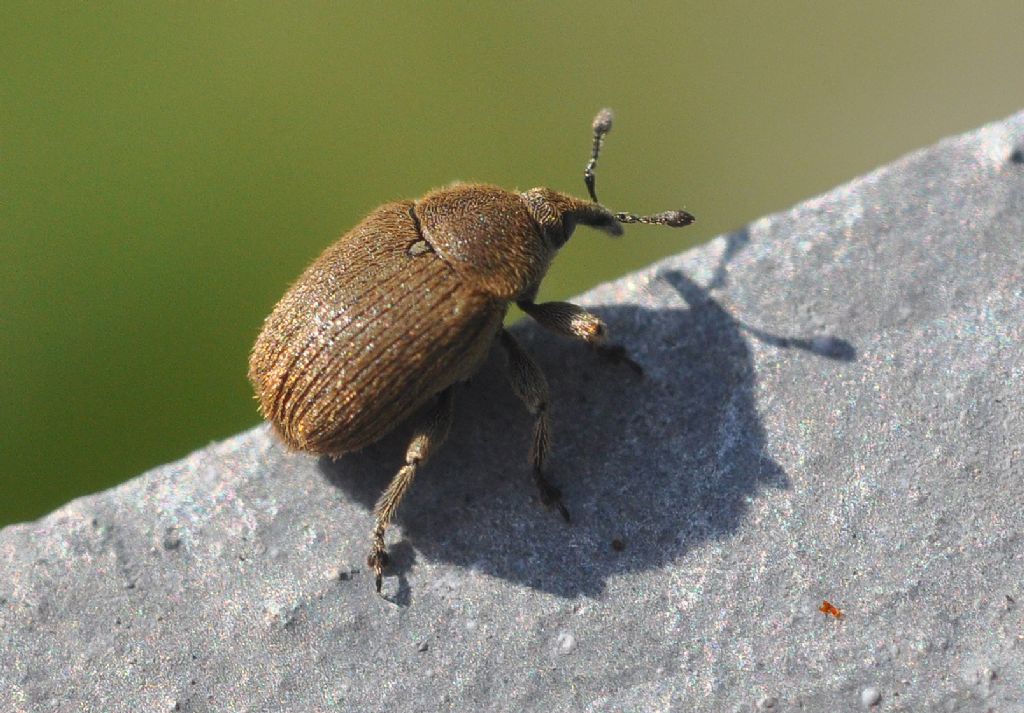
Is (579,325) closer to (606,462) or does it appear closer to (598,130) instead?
(606,462)

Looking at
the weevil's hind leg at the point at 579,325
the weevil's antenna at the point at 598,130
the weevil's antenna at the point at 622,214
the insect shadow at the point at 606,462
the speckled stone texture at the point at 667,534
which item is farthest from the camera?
the weevil's antenna at the point at 598,130

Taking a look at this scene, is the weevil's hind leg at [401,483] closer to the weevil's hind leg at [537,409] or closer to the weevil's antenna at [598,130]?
the weevil's hind leg at [537,409]

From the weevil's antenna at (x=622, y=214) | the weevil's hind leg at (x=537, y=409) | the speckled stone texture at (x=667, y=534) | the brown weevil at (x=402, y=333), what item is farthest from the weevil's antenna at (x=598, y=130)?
the weevil's hind leg at (x=537, y=409)

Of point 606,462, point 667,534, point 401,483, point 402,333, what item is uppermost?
point 402,333

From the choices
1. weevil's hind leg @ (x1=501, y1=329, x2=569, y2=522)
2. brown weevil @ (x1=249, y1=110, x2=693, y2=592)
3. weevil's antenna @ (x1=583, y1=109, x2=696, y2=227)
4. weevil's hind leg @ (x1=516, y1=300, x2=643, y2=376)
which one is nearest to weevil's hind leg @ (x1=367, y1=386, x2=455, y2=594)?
brown weevil @ (x1=249, y1=110, x2=693, y2=592)

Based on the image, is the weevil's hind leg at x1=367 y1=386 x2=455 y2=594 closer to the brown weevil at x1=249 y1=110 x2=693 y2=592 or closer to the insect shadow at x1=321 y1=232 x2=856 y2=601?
the brown weevil at x1=249 y1=110 x2=693 y2=592

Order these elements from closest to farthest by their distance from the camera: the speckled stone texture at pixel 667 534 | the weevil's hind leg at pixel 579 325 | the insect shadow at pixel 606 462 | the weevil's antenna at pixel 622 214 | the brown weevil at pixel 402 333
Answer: the speckled stone texture at pixel 667 534 → the brown weevil at pixel 402 333 → the insect shadow at pixel 606 462 → the weevil's hind leg at pixel 579 325 → the weevil's antenna at pixel 622 214

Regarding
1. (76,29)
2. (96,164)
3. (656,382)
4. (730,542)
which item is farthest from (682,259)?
(76,29)

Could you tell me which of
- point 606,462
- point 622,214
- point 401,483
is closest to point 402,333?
point 401,483
